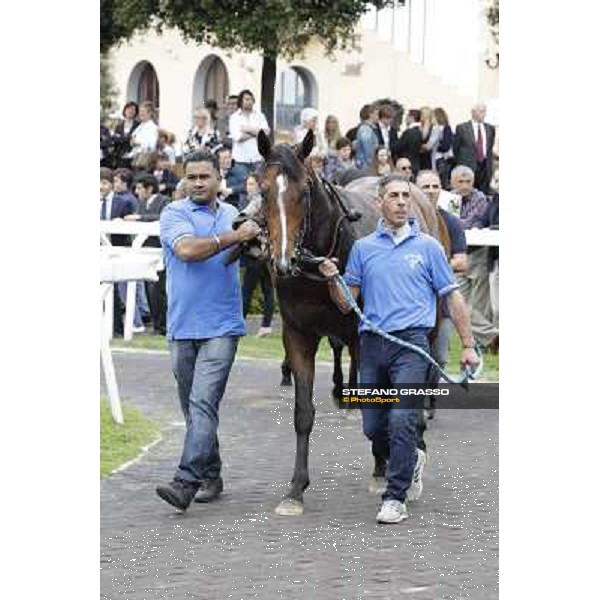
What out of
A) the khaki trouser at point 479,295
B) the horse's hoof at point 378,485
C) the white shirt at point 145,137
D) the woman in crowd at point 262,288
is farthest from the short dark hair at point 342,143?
the horse's hoof at point 378,485

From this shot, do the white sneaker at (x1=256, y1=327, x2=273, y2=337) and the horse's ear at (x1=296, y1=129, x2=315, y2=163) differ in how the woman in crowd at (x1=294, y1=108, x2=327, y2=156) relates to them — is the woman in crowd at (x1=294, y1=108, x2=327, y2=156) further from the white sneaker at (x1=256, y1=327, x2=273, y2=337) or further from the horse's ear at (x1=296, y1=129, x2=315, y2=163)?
the horse's ear at (x1=296, y1=129, x2=315, y2=163)

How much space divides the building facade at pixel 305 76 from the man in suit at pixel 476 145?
11576 mm

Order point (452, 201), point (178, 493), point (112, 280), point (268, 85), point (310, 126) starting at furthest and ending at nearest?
point (268, 85)
point (310, 126)
point (452, 201)
point (112, 280)
point (178, 493)

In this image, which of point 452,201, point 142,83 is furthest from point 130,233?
point 142,83

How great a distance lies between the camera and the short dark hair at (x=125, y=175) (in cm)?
2092

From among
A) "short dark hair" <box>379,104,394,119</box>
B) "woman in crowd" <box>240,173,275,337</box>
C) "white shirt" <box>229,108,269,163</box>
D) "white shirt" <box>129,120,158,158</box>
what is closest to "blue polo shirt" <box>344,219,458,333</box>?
"woman in crowd" <box>240,173,275,337</box>

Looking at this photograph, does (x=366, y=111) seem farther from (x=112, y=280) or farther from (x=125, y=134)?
(x=112, y=280)

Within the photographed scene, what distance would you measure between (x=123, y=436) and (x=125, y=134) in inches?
421

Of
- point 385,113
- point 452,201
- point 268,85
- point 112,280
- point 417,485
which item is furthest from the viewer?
point 268,85

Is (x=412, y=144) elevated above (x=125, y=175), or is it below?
above

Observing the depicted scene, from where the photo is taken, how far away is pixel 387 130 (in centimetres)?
2141
